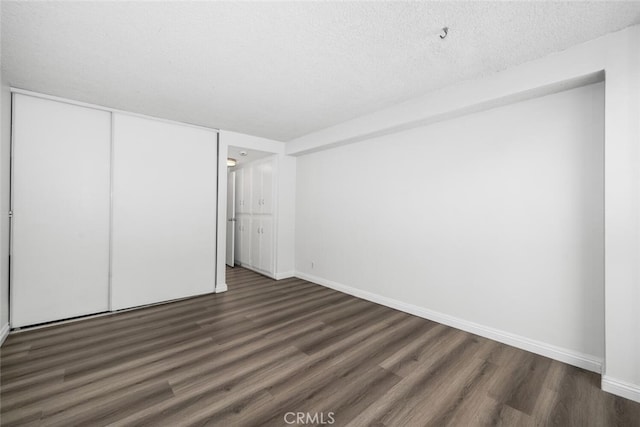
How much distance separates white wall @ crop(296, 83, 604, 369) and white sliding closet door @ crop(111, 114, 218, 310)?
2.33 metres

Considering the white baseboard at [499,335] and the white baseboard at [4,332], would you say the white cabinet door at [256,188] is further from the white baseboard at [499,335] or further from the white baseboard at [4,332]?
the white baseboard at [4,332]

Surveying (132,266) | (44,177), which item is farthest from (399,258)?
(44,177)

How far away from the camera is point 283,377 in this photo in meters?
1.98

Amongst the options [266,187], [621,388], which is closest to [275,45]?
[266,187]

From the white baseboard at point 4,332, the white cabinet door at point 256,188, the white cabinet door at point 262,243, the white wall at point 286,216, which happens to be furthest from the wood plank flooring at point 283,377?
the white cabinet door at point 256,188

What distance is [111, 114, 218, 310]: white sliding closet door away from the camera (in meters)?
3.30

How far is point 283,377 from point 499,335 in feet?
Result: 7.14

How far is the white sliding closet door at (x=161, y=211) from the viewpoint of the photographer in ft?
10.8

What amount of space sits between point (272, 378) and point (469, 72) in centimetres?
312

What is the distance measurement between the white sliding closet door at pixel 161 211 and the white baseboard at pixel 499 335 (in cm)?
258

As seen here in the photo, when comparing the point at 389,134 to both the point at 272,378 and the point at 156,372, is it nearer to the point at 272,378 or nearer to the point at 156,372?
the point at 272,378

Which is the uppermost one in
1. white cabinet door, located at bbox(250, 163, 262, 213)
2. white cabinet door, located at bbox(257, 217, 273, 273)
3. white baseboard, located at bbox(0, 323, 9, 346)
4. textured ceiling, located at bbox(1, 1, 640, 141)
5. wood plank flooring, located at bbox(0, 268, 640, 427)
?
textured ceiling, located at bbox(1, 1, 640, 141)

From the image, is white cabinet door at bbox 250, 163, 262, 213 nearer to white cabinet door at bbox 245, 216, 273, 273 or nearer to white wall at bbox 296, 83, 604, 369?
white cabinet door at bbox 245, 216, 273, 273

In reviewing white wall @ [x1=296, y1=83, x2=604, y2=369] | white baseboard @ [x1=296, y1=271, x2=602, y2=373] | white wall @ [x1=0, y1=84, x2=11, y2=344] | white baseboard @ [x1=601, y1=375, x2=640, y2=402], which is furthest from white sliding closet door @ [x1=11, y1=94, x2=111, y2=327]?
white baseboard @ [x1=601, y1=375, x2=640, y2=402]
